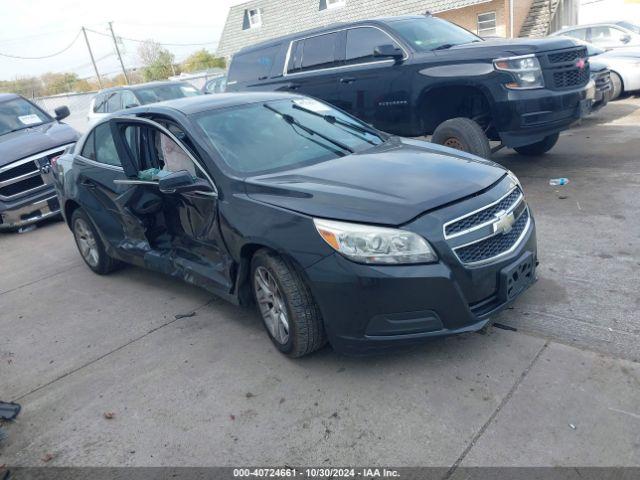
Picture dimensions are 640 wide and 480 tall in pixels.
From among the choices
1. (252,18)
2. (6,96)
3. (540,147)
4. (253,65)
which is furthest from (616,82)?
(252,18)

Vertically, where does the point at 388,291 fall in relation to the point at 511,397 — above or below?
above

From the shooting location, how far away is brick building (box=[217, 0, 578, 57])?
2066 centimetres

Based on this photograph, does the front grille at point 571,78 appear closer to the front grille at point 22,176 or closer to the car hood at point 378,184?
the car hood at point 378,184

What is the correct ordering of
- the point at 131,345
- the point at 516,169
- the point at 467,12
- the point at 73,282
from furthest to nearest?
the point at 467,12 < the point at 516,169 < the point at 73,282 < the point at 131,345

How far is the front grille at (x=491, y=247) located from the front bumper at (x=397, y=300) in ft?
0.20

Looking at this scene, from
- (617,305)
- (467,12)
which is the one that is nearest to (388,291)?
(617,305)

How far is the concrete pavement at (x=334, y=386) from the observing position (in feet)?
9.00

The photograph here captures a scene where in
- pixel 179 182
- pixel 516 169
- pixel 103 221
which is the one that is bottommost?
pixel 516 169

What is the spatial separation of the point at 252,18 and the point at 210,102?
93.8ft

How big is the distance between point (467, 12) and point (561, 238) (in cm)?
1914

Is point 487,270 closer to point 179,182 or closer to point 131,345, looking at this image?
point 179,182

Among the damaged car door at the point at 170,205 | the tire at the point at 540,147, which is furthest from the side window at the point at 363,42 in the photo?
the damaged car door at the point at 170,205

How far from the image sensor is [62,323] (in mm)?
4785

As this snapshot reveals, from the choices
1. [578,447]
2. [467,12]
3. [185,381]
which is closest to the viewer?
[578,447]
